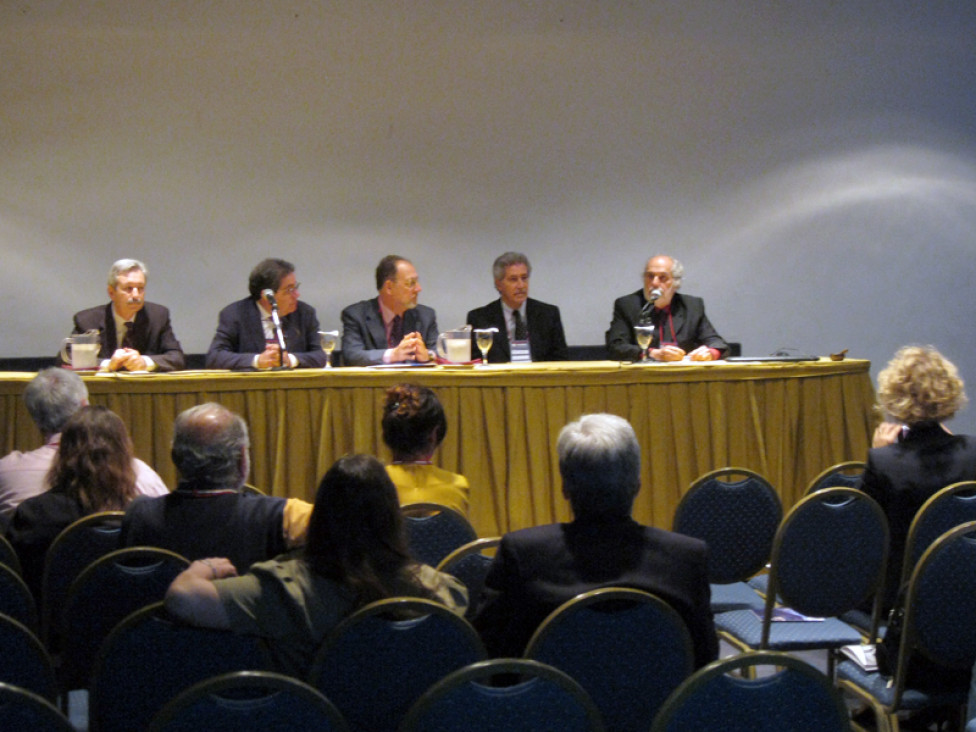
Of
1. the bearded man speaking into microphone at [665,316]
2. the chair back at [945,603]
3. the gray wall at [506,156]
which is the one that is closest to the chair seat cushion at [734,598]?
the chair back at [945,603]

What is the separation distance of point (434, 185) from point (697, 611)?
4345mm

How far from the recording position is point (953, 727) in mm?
2631

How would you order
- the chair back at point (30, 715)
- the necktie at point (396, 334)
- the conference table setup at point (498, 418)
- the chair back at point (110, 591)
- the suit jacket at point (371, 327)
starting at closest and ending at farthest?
the chair back at point (30, 715) → the chair back at point (110, 591) → the conference table setup at point (498, 418) → the suit jacket at point (371, 327) → the necktie at point (396, 334)

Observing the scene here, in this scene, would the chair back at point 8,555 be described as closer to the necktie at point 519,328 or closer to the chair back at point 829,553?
the chair back at point 829,553

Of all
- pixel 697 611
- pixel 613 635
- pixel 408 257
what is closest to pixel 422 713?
pixel 613 635

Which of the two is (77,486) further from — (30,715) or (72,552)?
(30,715)

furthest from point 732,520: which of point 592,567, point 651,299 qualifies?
point 651,299

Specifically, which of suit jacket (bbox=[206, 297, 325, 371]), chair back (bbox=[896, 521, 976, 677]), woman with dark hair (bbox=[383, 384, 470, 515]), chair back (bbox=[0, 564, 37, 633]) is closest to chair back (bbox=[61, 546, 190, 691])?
chair back (bbox=[0, 564, 37, 633])

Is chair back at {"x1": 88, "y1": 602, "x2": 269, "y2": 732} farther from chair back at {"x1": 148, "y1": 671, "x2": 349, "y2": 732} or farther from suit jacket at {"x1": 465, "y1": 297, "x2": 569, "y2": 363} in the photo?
suit jacket at {"x1": 465, "y1": 297, "x2": 569, "y2": 363}

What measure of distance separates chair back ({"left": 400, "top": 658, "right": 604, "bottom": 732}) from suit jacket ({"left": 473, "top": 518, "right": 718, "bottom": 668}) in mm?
342

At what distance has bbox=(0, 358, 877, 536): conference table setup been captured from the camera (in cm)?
411

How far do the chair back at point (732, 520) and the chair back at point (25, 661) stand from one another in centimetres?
162

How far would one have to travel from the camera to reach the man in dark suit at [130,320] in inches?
187

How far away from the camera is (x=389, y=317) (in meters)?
5.07
